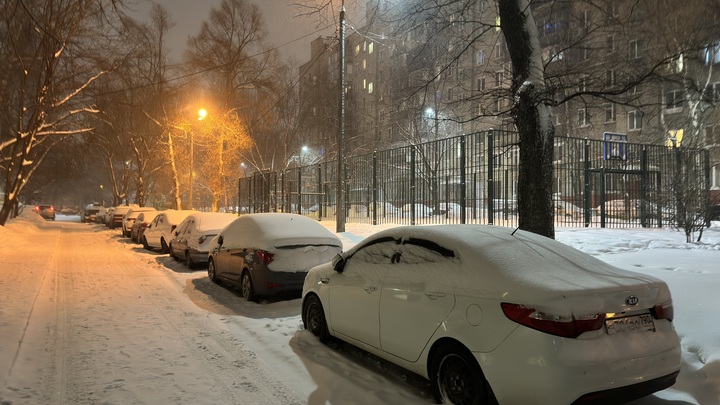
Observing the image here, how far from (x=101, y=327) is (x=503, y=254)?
5492 millimetres

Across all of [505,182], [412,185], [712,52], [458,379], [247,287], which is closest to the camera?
[458,379]

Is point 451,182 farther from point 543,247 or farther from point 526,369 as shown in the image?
point 526,369

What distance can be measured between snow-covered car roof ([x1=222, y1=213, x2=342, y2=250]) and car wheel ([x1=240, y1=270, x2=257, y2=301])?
550 millimetres

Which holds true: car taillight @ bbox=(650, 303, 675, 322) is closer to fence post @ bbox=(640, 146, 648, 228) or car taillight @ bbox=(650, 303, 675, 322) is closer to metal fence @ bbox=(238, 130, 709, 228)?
metal fence @ bbox=(238, 130, 709, 228)

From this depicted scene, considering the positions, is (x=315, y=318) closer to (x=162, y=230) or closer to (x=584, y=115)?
(x=162, y=230)

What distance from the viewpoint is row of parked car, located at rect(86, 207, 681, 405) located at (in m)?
3.25

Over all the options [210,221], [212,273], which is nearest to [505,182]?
[210,221]

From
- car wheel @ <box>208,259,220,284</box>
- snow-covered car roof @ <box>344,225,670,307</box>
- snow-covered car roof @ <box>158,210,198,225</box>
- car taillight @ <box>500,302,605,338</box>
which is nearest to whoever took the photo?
car taillight @ <box>500,302,605,338</box>

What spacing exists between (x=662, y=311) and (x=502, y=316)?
1304 millimetres

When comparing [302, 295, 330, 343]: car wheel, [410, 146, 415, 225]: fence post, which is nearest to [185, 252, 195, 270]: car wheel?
[302, 295, 330, 343]: car wheel

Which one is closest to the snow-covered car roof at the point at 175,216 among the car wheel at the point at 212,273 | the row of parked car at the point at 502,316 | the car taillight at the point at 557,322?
the car wheel at the point at 212,273

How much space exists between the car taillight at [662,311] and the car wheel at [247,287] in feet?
20.1

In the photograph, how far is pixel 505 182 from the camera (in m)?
15.5

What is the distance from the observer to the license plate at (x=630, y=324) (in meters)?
3.37
